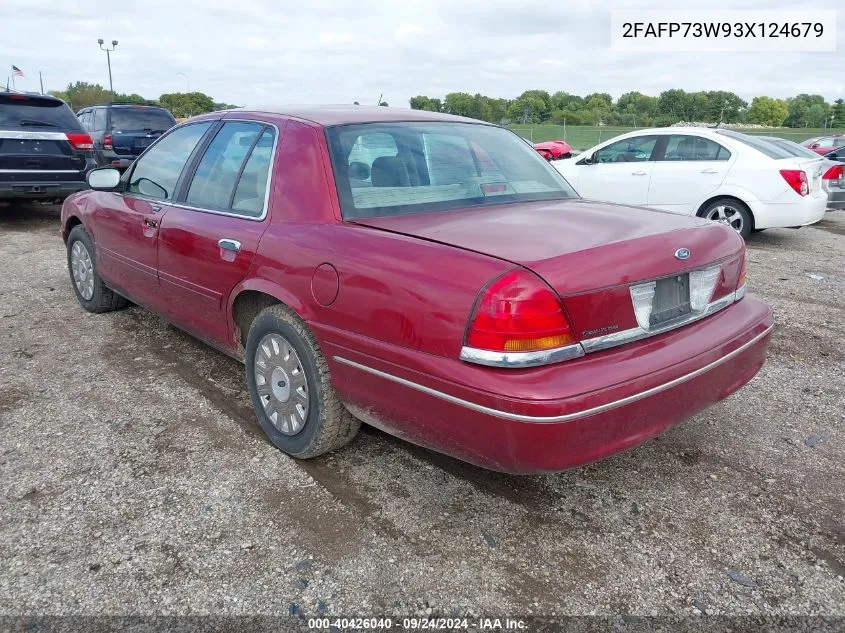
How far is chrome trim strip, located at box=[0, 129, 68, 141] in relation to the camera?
8930 mm

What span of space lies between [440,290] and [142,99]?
74614 millimetres

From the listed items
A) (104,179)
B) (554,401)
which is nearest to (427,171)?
(554,401)

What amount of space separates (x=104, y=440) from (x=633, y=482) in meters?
2.54

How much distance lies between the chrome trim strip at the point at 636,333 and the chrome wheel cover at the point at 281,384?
1.28 meters

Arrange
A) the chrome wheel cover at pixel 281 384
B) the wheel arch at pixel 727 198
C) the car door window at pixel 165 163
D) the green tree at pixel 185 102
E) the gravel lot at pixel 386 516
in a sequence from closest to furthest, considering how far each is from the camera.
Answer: the gravel lot at pixel 386 516 < the chrome wheel cover at pixel 281 384 < the car door window at pixel 165 163 < the wheel arch at pixel 727 198 < the green tree at pixel 185 102

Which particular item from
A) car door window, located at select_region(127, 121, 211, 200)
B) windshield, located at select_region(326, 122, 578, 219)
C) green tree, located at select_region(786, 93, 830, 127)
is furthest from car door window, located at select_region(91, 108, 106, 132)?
green tree, located at select_region(786, 93, 830, 127)

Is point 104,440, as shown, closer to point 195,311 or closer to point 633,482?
point 195,311

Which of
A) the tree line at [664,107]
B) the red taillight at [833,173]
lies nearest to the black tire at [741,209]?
the red taillight at [833,173]

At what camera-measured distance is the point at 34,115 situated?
9320 millimetres

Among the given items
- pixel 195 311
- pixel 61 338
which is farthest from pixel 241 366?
pixel 61 338

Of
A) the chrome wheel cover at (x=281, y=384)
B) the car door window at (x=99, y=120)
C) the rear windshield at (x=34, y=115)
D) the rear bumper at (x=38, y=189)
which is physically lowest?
the chrome wheel cover at (x=281, y=384)

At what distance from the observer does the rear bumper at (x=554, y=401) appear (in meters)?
2.23

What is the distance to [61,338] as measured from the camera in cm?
493

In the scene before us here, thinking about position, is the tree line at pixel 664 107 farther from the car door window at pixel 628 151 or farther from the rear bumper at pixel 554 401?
the rear bumper at pixel 554 401
